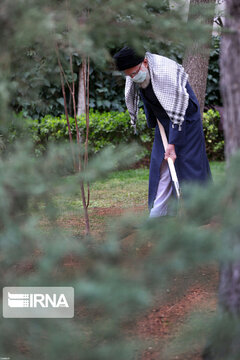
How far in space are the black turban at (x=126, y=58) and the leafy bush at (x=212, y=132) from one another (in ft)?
16.6

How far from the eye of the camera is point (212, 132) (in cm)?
820

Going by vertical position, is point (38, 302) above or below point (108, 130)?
above

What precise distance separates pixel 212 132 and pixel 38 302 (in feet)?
23.2

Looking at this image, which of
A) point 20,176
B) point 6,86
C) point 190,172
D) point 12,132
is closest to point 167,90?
point 190,172

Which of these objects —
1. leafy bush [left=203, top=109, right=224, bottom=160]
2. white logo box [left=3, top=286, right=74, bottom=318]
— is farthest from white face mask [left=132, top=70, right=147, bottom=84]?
leafy bush [left=203, top=109, right=224, bottom=160]

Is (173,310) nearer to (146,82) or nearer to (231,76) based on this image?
(231,76)

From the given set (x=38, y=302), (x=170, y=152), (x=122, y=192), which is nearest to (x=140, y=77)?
(x=170, y=152)

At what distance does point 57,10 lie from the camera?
1.85 metres

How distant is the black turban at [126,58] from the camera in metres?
3.22

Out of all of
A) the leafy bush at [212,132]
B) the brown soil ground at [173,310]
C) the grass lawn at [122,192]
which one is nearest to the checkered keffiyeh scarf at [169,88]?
the brown soil ground at [173,310]

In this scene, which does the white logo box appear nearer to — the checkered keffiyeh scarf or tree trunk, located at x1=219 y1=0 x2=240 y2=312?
tree trunk, located at x1=219 y1=0 x2=240 y2=312

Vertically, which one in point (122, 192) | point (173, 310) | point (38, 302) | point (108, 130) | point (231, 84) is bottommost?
point (122, 192)

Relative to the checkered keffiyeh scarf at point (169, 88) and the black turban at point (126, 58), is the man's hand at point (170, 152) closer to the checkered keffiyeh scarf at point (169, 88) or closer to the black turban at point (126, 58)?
the checkered keffiyeh scarf at point (169, 88)

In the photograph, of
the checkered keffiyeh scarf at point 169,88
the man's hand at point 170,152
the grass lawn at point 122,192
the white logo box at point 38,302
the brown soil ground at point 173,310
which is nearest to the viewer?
the white logo box at point 38,302
